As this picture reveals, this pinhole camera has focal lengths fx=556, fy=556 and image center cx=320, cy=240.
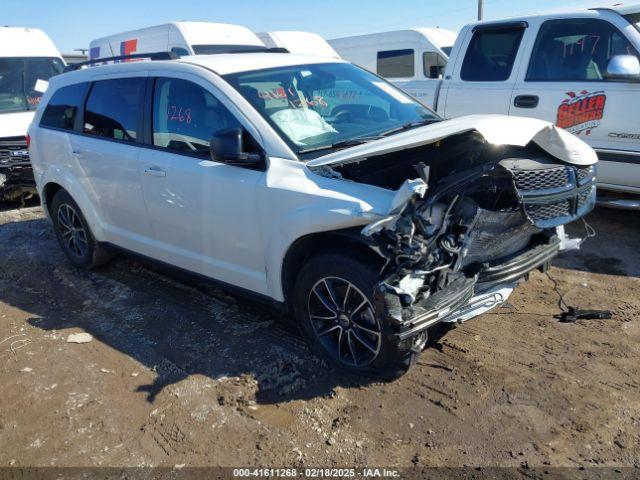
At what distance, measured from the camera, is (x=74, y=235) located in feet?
18.2

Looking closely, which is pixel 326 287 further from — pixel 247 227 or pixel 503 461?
pixel 503 461

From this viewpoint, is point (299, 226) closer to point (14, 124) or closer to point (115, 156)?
point (115, 156)

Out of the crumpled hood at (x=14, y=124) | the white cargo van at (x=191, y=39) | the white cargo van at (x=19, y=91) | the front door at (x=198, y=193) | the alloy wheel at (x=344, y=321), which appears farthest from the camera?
the white cargo van at (x=191, y=39)

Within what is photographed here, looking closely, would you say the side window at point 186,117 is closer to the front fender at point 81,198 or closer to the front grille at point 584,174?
the front fender at point 81,198

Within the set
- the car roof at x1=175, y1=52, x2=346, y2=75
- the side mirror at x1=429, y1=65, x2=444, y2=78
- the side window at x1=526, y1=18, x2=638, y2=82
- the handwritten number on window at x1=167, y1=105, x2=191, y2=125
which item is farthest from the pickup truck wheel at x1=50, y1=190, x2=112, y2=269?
the side mirror at x1=429, y1=65, x2=444, y2=78

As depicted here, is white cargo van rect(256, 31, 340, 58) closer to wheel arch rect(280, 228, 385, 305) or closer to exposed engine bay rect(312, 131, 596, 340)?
exposed engine bay rect(312, 131, 596, 340)

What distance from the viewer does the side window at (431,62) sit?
11.7 metres

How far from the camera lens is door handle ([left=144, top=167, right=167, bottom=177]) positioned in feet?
13.5

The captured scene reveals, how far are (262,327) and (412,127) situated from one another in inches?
72.0

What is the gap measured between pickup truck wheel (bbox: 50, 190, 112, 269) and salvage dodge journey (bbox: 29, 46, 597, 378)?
2.54 ft

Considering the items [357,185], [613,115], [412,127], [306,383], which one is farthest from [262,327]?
[613,115]

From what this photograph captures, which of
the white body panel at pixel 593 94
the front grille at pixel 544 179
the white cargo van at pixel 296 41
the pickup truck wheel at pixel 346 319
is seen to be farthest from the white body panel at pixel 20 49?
the front grille at pixel 544 179

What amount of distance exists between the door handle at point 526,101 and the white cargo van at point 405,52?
547 centimetres

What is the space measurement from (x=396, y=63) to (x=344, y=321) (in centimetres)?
1051
